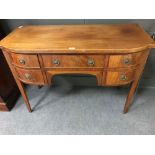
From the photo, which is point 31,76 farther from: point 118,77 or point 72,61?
point 118,77

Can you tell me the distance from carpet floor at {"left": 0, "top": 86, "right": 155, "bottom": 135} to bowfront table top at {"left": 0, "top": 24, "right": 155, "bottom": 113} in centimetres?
49

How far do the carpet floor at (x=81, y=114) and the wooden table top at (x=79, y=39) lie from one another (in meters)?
0.79

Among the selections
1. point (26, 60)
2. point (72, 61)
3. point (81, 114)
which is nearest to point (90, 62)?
point (72, 61)

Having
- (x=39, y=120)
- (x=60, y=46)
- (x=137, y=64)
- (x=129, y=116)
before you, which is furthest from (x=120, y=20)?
(x=39, y=120)

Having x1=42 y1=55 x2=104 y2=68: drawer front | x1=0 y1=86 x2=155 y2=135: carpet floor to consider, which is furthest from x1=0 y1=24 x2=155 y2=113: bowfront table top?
x1=0 y1=86 x2=155 y2=135: carpet floor

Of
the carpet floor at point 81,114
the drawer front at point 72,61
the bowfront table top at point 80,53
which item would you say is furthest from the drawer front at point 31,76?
the carpet floor at point 81,114

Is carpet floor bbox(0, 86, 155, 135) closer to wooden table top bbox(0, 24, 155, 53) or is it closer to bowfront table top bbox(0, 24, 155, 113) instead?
bowfront table top bbox(0, 24, 155, 113)

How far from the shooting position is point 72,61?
967 millimetres

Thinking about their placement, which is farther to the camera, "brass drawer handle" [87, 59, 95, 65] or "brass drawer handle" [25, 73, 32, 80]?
"brass drawer handle" [25, 73, 32, 80]

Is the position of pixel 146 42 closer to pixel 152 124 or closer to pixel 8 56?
pixel 152 124

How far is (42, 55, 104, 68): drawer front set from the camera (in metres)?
0.94

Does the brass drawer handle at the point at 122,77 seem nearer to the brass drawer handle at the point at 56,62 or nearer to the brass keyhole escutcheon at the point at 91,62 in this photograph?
the brass keyhole escutcheon at the point at 91,62

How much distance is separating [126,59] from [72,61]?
381mm
